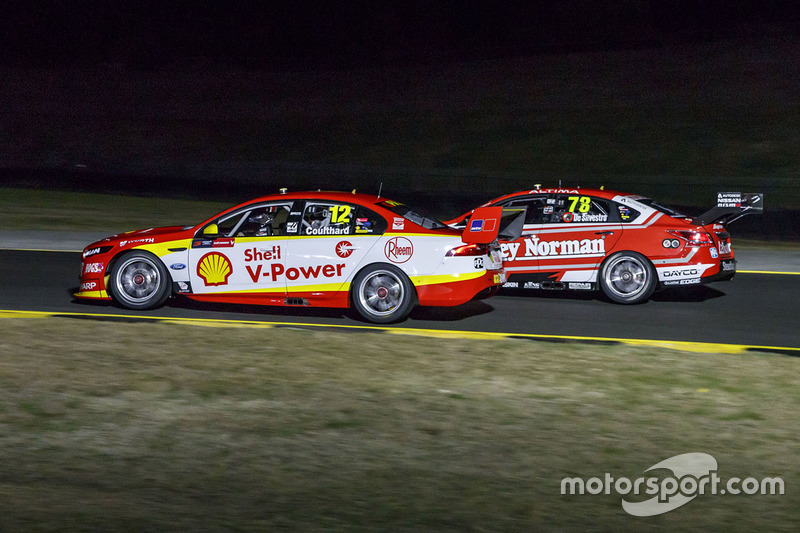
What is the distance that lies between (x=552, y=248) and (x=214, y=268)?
4.18 m

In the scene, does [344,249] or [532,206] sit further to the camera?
[532,206]

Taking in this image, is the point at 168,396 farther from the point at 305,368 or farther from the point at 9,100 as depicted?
the point at 9,100

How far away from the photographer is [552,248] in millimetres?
12086

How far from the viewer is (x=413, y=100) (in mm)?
39438

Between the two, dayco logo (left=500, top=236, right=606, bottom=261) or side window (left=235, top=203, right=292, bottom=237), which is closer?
side window (left=235, top=203, right=292, bottom=237)

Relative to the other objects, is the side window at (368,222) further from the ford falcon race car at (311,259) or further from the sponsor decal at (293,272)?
the sponsor decal at (293,272)

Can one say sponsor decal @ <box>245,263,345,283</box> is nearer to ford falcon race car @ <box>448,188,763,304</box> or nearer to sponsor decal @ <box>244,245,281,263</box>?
sponsor decal @ <box>244,245,281,263</box>

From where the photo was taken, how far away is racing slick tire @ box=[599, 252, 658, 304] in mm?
11922

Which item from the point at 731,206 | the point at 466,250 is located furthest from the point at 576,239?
the point at 466,250

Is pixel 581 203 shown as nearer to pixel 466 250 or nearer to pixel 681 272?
pixel 681 272

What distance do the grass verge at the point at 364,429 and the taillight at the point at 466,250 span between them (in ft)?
4.43

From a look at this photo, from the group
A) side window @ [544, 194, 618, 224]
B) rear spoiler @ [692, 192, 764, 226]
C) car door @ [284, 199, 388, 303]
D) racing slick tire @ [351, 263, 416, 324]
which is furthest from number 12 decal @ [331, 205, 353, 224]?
rear spoiler @ [692, 192, 764, 226]

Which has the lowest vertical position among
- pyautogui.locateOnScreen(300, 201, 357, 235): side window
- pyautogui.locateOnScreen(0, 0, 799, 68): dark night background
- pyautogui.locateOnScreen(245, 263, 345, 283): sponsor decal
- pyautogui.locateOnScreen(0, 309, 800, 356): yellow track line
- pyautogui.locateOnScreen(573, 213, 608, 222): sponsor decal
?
pyautogui.locateOnScreen(0, 309, 800, 356): yellow track line

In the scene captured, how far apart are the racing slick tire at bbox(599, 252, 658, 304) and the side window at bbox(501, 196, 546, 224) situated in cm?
102
